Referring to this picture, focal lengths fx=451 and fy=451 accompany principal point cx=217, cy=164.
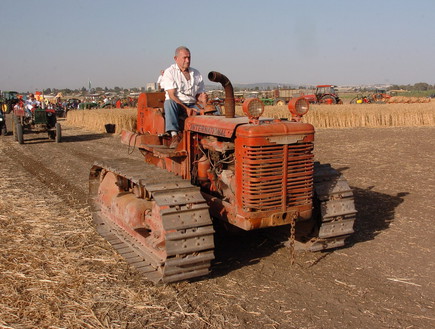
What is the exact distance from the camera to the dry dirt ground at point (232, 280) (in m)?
4.04

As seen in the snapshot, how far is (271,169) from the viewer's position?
454cm

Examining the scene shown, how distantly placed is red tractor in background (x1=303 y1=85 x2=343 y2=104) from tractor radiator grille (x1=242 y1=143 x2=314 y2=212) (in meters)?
37.7

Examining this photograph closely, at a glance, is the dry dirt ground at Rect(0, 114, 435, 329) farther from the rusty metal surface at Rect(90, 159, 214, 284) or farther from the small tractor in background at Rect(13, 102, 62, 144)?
the small tractor in background at Rect(13, 102, 62, 144)

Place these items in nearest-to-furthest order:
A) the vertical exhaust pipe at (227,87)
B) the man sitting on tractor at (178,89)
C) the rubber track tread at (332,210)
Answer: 1. the vertical exhaust pipe at (227,87)
2. the rubber track tread at (332,210)
3. the man sitting on tractor at (178,89)

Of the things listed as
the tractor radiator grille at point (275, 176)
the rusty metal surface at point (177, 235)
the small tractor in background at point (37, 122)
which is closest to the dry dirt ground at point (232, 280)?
the rusty metal surface at point (177, 235)

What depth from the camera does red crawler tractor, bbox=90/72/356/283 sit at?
445cm

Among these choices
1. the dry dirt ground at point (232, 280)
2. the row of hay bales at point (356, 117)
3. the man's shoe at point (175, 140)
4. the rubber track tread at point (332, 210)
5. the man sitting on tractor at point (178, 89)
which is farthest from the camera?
the row of hay bales at point (356, 117)

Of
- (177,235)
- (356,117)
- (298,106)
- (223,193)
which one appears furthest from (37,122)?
(356,117)

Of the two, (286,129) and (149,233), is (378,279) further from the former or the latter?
(149,233)

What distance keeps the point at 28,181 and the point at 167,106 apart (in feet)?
18.7

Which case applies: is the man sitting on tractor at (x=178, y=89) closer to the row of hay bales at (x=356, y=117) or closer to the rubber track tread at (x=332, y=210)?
the rubber track tread at (x=332, y=210)

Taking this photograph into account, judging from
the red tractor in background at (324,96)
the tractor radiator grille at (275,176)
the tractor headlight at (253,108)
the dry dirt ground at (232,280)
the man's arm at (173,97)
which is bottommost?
the dry dirt ground at (232,280)

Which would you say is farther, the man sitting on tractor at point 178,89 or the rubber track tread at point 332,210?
the man sitting on tractor at point 178,89

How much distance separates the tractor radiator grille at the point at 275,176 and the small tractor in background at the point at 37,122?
15.8m
